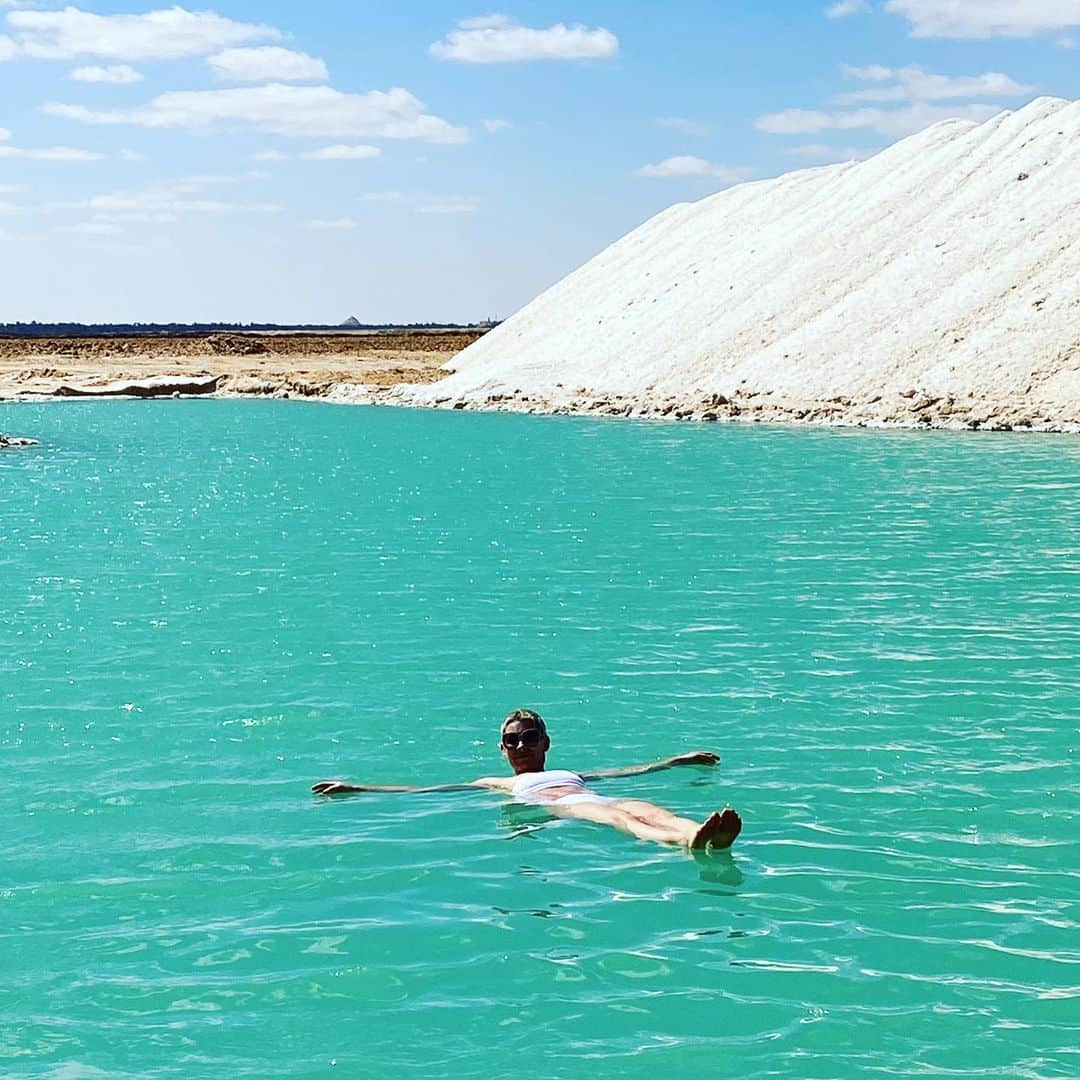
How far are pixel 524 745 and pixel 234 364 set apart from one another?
8586 centimetres

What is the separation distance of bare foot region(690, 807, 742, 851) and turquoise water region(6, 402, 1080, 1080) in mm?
175

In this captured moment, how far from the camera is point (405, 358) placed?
104 m

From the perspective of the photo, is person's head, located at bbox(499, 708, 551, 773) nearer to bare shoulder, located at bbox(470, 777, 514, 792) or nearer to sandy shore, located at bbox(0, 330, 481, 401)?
bare shoulder, located at bbox(470, 777, 514, 792)

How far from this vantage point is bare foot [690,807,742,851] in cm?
973

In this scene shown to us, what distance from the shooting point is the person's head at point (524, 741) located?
11.5 meters

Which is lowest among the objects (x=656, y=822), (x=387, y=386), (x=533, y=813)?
(x=533, y=813)

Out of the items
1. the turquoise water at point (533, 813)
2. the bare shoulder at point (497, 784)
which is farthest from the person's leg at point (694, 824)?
the bare shoulder at point (497, 784)

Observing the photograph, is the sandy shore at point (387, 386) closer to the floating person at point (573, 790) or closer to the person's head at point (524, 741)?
the floating person at point (573, 790)

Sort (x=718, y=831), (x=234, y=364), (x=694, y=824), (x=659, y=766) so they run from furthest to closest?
(x=234, y=364), (x=659, y=766), (x=694, y=824), (x=718, y=831)

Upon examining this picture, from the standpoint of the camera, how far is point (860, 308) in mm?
56906

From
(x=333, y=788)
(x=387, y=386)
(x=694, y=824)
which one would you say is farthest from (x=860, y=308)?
(x=694, y=824)

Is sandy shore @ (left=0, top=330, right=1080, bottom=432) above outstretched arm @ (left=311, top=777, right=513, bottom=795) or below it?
above

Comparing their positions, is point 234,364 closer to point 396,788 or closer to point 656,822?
point 396,788

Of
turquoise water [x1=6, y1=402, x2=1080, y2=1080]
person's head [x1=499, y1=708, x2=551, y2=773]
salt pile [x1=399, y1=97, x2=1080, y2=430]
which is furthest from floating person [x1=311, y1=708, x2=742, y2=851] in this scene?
salt pile [x1=399, y1=97, x2=1080, y2=430]
